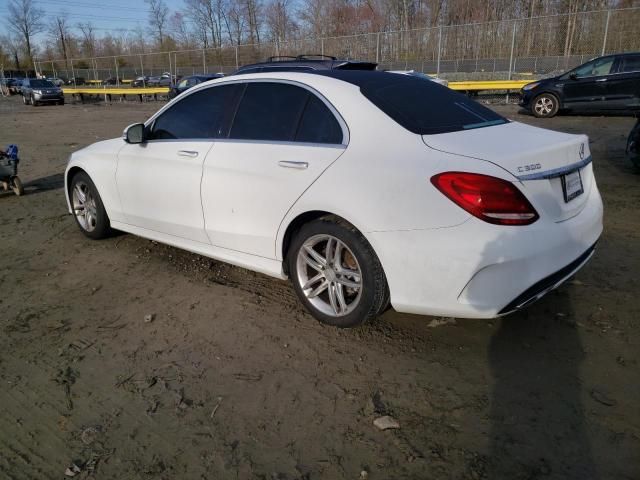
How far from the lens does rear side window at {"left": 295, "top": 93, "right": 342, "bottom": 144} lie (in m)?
3.08

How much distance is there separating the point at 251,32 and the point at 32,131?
42749 mm

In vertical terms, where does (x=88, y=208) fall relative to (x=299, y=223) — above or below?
below

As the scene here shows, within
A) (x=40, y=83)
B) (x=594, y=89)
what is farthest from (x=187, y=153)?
(x=40, y=83)

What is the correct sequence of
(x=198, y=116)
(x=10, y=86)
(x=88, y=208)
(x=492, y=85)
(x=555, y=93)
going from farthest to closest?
1. (x=10, y=86)
2. (x=492, y=85)
3. (x=555, y=93)
4. (x=88, y=208)
5. (x=198, y=116)

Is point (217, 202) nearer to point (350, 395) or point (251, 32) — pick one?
point (350, 395)

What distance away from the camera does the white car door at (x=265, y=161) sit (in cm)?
311

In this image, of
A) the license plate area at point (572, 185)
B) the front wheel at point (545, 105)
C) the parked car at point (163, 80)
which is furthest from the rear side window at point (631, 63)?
the parked car at point (163, 80)

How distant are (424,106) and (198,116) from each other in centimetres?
186

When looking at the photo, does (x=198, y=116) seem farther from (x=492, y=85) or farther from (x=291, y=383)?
Result: (x=492, y=85)

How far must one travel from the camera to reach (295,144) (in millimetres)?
3221

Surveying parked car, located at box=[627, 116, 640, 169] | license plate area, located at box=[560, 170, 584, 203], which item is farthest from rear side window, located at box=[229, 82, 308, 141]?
parked car, located at box=[627, 116, 640, 169]

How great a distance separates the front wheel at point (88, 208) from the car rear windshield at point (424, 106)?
3087 millimetres

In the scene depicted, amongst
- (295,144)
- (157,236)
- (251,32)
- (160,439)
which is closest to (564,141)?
(295,144)

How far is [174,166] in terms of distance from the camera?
393cm
